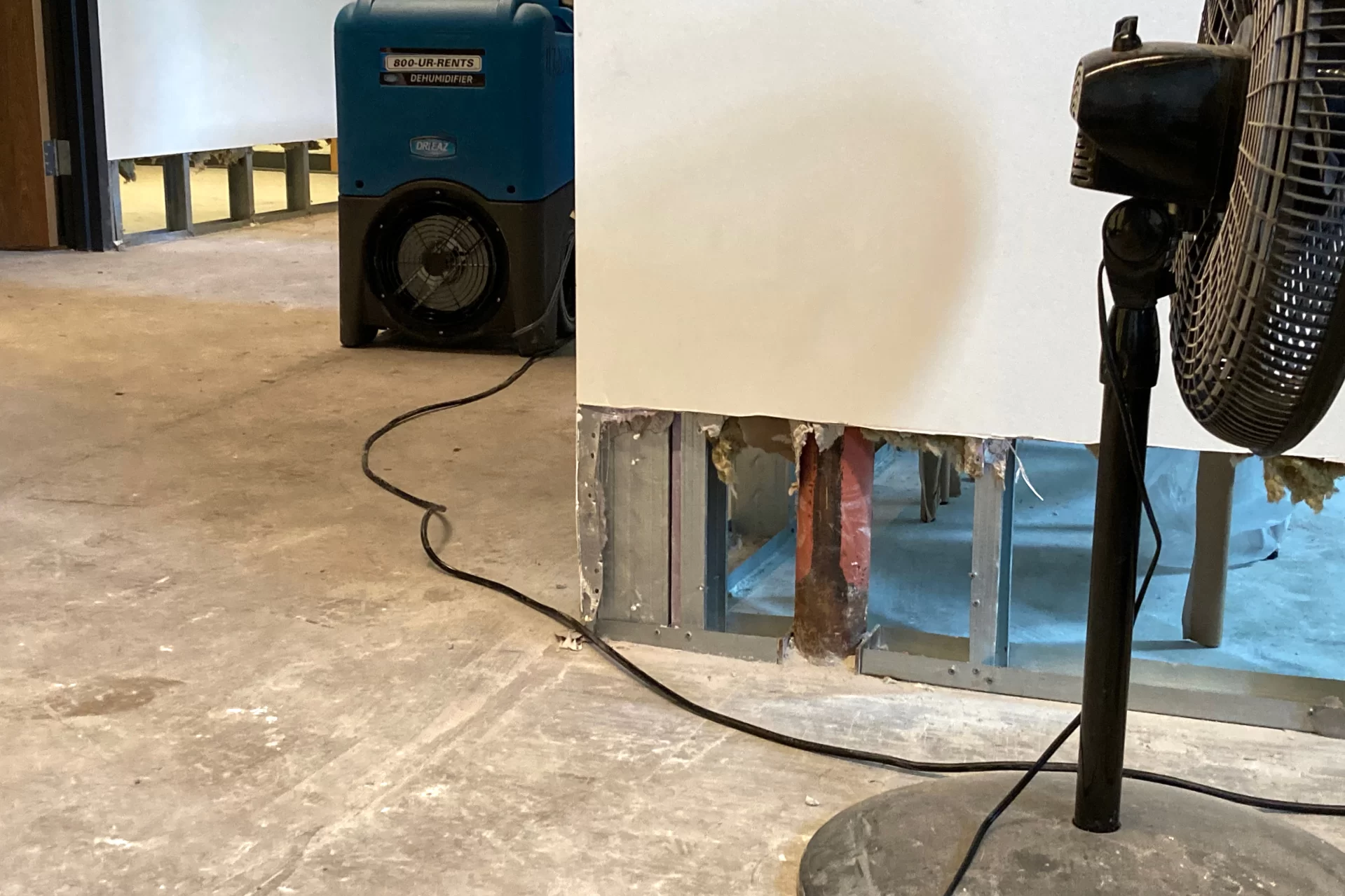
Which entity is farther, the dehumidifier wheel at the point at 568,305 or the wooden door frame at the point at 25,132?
the wooden door frame at the point at 25,132

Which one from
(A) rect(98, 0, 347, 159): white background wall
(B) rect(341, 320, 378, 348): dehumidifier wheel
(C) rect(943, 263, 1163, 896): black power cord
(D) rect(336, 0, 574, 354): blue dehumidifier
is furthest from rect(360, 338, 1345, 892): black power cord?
(A) rect(98, 0, 347, 159): white background wall

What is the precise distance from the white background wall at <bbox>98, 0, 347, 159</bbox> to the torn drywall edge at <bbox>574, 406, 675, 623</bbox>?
3804 millimetres

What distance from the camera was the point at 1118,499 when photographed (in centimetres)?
114

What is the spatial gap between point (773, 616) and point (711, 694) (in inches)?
10.2

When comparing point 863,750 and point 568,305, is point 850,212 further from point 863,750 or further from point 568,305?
point 568,305

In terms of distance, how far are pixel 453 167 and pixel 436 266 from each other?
275mm

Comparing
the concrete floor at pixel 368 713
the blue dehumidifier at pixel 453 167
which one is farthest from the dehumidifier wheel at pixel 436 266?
the concrete floor at pixel 368 713

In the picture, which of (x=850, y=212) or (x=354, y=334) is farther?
(x=354, y=334)

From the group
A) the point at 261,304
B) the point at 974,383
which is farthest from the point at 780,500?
the point at 261,304

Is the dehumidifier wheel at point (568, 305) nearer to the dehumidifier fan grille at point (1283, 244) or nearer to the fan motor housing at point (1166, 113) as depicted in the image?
the fan motor housing at point (1166, 113)

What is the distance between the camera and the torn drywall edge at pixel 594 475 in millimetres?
1753

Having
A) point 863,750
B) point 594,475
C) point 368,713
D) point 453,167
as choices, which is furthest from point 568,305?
point 863,750

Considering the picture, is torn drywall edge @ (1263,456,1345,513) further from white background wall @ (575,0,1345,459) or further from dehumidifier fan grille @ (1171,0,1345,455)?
dehumidifier fan grille @ (1171,0,1345,455)

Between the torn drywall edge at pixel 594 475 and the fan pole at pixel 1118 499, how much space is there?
712 millimetres
